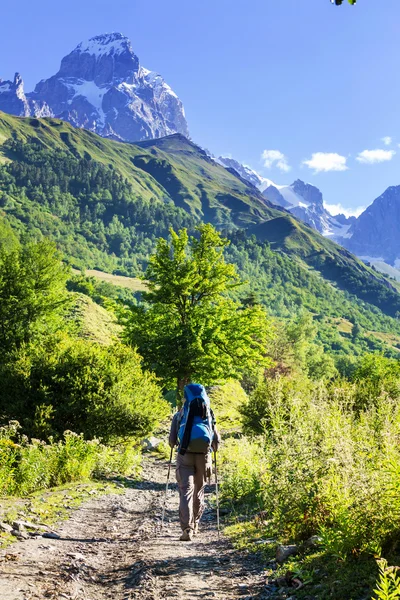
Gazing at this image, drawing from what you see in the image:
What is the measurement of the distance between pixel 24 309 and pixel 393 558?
1027 inches

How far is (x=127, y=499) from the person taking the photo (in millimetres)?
10953

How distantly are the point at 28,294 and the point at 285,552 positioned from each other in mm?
24535

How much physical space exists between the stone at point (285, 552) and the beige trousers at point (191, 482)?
187 centimetres

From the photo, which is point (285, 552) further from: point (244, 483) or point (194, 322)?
point (194, 322)

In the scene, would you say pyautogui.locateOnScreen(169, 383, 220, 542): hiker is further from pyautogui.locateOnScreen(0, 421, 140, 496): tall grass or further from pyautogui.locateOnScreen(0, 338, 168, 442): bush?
pyautogui.locateOnScreen(0, 338, 168, 442): bush

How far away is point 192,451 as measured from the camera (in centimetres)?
723

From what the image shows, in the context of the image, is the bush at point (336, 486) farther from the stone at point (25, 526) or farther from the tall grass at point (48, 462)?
the tall grass at point (48, 462)

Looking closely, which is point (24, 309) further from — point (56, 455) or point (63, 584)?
point (63, 584)

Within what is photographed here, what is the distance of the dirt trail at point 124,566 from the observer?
4.60 meters

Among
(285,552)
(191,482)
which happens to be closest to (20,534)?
(191,482)

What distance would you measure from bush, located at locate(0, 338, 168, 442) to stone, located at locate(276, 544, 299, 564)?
8962 mm

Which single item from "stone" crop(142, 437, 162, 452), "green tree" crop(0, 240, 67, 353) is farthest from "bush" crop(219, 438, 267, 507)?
"green tree" crop(0, 240, 67, 353)

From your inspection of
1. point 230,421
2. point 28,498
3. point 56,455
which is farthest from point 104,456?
point 230,421

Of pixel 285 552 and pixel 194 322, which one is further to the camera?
pixel 194 322
